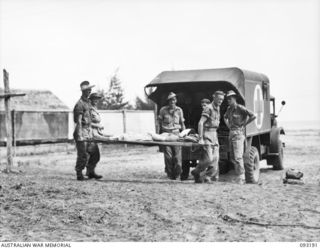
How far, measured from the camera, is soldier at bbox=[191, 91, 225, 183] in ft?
31.7

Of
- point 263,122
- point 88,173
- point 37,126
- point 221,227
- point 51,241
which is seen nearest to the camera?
point 51,241

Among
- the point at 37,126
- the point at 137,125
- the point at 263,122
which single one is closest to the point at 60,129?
the point at 37,126

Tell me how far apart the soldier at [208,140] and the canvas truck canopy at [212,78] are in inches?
52.9

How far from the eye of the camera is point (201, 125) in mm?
9562

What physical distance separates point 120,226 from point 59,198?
1.60 meters

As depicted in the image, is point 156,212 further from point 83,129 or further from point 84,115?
point 84,115

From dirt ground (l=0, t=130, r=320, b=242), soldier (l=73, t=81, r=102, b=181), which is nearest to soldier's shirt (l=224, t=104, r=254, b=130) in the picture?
dirt ground (l=0, t=130, r=320, b=242)

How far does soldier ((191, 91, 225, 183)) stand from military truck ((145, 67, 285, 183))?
1131mm

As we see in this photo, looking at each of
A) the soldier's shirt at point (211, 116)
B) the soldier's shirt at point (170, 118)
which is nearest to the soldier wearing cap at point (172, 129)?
the soldier's shirt at point (170, 118)

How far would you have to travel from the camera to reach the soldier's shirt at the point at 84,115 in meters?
9.72

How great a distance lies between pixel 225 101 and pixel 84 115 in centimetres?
397

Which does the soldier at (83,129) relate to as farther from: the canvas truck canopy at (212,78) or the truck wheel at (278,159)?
the truck wheel at (278,159)

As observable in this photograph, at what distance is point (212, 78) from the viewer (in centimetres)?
1137

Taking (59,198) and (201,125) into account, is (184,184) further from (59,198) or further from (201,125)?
(59,198)
